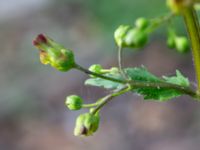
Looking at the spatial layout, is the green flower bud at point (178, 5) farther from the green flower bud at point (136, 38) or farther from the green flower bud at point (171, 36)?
the green flower bud at point (171, 36)

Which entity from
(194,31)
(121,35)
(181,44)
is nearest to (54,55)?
(121,35)

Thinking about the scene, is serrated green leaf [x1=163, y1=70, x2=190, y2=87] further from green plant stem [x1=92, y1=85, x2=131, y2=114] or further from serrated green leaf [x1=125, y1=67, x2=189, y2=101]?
green plant stem [x1=92, y1=85, x2=131, y2=114]

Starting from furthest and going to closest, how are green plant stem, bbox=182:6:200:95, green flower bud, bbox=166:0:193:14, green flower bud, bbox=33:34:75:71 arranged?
1. green flower bud, bbox=33:34:75:71
2. green plant stem, bbox=182:6:200:95
3. green flower bud, bbox=166:0:193:14

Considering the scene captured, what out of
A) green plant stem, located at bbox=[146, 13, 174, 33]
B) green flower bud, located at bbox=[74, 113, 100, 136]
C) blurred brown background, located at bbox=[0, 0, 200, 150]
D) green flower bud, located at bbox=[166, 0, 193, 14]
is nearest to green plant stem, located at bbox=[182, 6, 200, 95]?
green plant stem, located at bbox=[146, 13, 174, 33]

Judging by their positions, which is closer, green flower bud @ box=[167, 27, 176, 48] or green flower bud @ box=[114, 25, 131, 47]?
green flower bud @ box=[114, 25, 131, 47]

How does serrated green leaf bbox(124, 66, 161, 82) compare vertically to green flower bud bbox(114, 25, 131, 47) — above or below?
below

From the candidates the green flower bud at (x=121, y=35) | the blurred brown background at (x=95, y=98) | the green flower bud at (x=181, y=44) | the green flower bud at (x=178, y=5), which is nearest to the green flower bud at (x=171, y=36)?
the green flower bud at (x=181, y=44)

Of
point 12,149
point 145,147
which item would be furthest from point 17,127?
point 145,147

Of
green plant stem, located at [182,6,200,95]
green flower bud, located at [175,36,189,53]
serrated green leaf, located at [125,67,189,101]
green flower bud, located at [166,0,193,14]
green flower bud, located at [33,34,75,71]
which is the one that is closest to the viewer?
green flower bud, located at [166,0,193,14]
